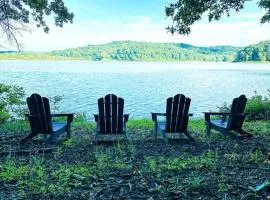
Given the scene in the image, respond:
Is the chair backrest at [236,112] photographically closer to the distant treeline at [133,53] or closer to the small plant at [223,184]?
the small plant at [223,184]

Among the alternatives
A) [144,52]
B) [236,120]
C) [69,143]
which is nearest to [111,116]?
[69,143]

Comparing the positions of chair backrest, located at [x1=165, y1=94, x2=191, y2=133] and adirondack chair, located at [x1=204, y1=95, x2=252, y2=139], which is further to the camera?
adirondack chair, located at [x1=204, y1=95, x2=252, y2=139]

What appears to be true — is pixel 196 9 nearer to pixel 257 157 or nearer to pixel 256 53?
pixel 257 157

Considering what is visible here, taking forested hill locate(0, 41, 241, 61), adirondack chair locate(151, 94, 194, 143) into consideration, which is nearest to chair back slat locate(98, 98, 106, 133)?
adirondack chair locate(151, 94, 194, 143)

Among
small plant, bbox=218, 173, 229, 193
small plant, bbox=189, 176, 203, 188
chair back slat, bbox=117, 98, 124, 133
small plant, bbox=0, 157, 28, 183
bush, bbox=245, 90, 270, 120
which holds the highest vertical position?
chair back slat, bbox=117, 98, 124, 133

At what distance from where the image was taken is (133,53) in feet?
535

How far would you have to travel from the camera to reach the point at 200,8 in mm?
9664

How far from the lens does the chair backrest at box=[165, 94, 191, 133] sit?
834 centimetres

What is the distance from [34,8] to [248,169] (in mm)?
9928

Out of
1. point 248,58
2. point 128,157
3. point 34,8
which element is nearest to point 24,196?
point 128,157

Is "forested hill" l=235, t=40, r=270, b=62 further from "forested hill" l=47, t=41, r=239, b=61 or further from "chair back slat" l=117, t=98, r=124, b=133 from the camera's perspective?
"chair back slat" l=117, t=98, r=124, b=133

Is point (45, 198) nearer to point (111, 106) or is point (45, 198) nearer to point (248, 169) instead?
point (248, 169)

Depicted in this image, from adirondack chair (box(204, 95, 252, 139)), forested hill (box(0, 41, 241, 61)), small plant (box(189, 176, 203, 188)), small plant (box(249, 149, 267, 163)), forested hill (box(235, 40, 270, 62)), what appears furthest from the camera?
forested hill (box(0, 41, 241, 61))

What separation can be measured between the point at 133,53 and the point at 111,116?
156 meters
